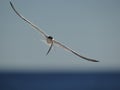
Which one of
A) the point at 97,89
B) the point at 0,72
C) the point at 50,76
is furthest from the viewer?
the point at 50,76

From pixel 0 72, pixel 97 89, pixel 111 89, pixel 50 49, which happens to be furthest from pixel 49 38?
pixel 0 72

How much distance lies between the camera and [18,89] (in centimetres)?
3938

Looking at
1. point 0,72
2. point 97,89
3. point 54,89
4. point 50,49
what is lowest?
point 50,49

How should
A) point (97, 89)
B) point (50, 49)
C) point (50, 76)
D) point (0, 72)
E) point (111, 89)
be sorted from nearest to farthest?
point (50, 49)
point (97, 89)
point (111, 89)
point (0, 72)
point (50, 76)

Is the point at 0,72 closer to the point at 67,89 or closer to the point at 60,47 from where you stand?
the point at 67,89

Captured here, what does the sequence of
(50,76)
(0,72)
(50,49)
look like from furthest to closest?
(50,76)
(0,72)
(50,49)

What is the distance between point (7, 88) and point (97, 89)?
713cm

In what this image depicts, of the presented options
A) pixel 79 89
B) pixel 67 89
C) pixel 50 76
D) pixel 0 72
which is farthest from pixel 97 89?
pixel 50 76

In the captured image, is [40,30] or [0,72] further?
[0,72]

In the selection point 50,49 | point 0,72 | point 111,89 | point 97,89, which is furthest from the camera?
point 0,72

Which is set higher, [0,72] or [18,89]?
[0,72]

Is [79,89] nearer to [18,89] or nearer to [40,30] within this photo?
[18,89]

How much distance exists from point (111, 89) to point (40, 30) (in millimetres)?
30091

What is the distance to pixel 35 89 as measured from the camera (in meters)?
41.2
